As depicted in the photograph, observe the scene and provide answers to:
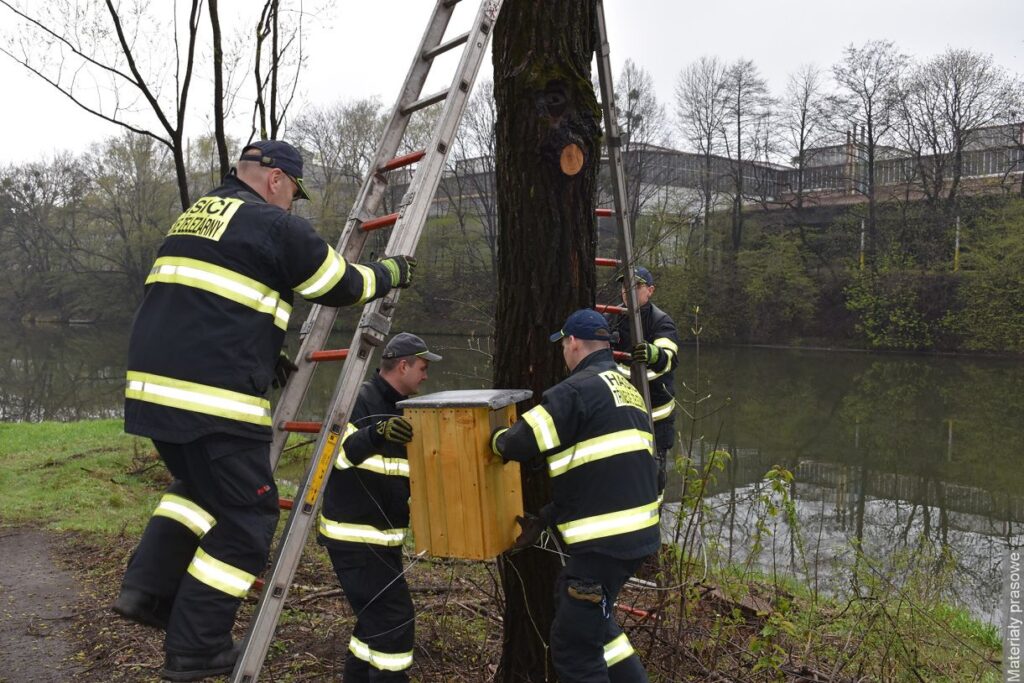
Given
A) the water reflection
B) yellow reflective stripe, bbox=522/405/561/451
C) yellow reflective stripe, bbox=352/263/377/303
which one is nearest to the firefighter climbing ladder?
yellow reflective stripe, bbox=352/263/377/303

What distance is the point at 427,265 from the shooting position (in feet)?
112

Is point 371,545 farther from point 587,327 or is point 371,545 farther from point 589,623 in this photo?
point 587,327

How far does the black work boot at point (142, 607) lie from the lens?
2.74 m

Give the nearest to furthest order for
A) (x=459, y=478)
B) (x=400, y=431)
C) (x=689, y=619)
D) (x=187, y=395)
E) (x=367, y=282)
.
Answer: (x=187, y=395)
(x=367, y=282)
(x=459, y=478)
(x=400, y=431)
(x=689, y=619)

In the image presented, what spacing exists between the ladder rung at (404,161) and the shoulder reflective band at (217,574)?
77.8 inches

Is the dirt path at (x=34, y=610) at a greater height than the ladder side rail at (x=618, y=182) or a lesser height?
lesser

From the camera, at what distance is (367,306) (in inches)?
132

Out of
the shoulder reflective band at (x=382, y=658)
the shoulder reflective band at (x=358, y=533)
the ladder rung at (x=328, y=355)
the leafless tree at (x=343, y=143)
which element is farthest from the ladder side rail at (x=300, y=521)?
the leafless tree at (x=343, y=143)

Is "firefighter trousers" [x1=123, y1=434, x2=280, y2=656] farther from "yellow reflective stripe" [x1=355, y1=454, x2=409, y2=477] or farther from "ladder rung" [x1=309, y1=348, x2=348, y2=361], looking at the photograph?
"yellow reflective stripe" [x1=355, y1=454, x2=409, y2=477]

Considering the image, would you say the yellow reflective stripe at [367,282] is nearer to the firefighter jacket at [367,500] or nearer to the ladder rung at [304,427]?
the ladder rung at [304,427]

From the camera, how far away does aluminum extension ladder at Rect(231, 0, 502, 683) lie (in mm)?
→ 2918

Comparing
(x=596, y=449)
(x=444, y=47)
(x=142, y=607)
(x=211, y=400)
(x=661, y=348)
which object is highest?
(x=444, y=47)

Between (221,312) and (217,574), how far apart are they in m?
0.95

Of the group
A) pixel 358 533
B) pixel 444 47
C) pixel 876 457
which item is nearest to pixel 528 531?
pixel 358 533
